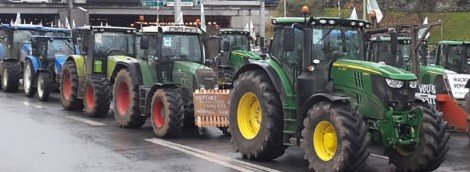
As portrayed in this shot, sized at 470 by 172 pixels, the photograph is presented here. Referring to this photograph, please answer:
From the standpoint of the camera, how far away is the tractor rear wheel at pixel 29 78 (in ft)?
63.9

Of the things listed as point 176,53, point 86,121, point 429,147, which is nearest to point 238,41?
point 86,121

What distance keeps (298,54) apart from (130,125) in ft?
17.6

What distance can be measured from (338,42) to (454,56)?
8.27 metres

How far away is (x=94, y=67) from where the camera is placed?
51.0 ft

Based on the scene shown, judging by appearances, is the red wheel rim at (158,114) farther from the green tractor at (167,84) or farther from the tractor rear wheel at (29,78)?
the tractor rear wheel at (29,78)

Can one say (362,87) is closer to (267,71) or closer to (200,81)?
(267,71)

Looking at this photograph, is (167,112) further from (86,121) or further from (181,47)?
(86,121)

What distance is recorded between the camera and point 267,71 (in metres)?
9.30

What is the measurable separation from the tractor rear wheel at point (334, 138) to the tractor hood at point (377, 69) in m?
0.59

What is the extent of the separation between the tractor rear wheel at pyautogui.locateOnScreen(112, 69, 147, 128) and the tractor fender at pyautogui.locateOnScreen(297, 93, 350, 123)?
16.5 feet

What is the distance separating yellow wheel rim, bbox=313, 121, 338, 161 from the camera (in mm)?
8125

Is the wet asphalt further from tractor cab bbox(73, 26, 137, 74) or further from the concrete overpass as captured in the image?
the concrete overpass

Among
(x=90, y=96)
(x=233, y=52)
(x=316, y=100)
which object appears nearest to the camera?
(x=316, y=100)

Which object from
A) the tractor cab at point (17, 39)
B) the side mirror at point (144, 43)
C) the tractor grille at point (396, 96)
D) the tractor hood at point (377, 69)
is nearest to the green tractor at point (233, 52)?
the side mirror at point (144, 43)
